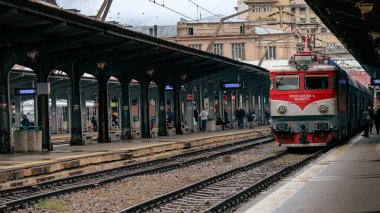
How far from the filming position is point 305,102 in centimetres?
2475

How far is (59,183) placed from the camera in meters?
16.6

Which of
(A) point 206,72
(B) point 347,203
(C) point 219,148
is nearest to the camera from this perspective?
(B) point 347,203

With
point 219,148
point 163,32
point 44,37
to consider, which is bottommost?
point 219,148

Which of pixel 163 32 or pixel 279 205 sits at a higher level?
pixel 163 32

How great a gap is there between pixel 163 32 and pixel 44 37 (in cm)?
9008

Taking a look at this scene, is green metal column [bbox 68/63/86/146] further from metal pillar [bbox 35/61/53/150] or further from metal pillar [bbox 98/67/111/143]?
metal pillar [bbox 35/61/53/150]

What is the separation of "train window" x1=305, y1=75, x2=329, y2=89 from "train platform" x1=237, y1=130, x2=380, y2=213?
18.8 feet

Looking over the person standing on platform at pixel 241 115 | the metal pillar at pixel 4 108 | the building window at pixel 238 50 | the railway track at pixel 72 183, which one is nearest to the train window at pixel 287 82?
the railway track at pixel 72 183

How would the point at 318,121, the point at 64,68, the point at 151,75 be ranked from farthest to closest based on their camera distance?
1. the point at 151,75
2. the point at 64,68
3. the point at 318,121

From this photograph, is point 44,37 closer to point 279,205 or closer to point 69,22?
point 69,22

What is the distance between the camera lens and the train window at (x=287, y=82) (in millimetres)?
25078

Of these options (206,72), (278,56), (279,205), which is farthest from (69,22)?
(278,56)

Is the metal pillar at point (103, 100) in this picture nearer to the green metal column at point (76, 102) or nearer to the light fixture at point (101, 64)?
the light fixture at point (101, 64)

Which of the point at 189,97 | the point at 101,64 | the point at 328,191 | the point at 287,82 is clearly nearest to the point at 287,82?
the point at 287,82
